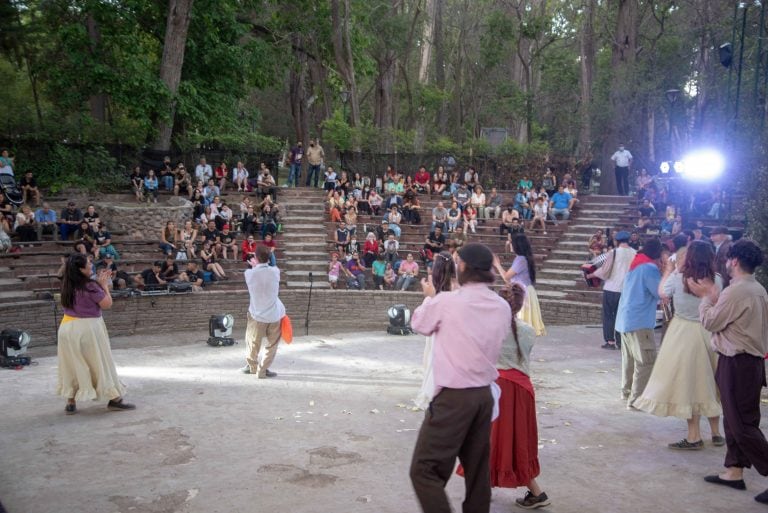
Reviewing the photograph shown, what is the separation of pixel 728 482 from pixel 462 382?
9.88ft

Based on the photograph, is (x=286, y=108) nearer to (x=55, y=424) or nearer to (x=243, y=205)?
(x=243, y=205)

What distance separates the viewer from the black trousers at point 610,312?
495 inches

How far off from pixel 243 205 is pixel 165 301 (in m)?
5.57

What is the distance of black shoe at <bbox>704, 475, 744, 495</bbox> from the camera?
6.45m

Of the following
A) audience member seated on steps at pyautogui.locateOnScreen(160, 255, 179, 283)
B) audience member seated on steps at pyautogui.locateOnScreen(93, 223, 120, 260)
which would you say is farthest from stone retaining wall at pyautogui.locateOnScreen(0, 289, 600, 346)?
audience member seated on steps at pyautogui.locateOnScreen(93, 223, 120, 260)

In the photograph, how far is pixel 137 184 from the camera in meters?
24.2

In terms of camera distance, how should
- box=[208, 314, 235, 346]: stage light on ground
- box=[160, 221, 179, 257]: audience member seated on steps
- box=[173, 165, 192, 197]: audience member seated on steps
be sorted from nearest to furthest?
box=[208, 314, 235, 346]: stage light on ground
box=[160, 221, 179, 257]: audience member seated on steps
box=[173, 165, 192, 197]: audience member seated on steps

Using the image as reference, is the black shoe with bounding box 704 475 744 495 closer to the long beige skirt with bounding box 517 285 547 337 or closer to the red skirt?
the red skirt

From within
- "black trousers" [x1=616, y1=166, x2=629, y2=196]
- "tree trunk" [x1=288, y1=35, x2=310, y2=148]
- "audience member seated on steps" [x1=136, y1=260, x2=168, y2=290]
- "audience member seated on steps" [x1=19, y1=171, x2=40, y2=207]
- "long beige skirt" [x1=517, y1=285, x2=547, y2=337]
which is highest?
"tree trunk" [x1=288, y1=35, x2=310, y2=148]

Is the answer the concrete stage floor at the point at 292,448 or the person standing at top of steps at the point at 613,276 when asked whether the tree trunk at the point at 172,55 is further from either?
the person standing at top of steps at the point at 613,276

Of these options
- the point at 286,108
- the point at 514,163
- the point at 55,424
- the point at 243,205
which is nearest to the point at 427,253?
the point at 243,205

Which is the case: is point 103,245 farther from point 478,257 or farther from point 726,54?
point 478,257

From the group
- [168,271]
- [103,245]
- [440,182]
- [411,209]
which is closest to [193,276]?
[168,271]

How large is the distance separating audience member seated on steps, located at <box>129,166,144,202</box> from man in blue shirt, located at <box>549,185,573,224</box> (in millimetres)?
11827
